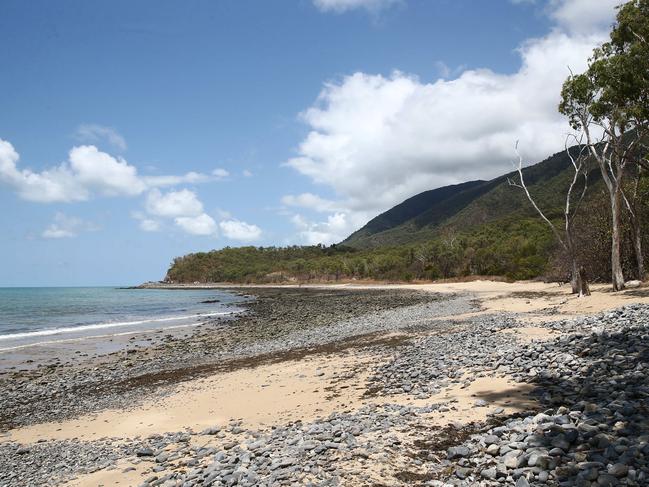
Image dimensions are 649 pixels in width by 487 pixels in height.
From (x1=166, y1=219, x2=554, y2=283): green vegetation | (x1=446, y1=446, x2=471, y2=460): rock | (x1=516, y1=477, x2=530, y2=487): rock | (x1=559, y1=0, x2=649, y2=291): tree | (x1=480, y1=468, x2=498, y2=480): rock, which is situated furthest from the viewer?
(x1=166, y1=219, x2=554, y2=283): green vegetation

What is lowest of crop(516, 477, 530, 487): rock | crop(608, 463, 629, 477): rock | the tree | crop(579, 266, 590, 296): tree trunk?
crop(516, 477, 530, 487): rock

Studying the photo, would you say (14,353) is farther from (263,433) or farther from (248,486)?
(248,486)

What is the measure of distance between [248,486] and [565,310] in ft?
71.8

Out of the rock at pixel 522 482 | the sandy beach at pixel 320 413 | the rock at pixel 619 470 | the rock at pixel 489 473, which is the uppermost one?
the rock at pixel 619 470

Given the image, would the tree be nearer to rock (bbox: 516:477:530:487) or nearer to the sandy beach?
the sandy beach

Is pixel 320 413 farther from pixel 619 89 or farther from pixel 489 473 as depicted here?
pixel 619 89

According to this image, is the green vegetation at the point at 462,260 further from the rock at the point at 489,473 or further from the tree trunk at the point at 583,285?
the rock at the point at 489,473

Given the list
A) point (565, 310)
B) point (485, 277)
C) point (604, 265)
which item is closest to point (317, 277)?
point (485, 277)

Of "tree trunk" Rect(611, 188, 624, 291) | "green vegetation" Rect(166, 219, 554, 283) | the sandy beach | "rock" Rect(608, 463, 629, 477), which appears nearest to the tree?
"tree trunk" Rect(611, 188, 624, 291)

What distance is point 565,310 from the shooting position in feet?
76.3

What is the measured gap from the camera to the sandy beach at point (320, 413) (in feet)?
21.8

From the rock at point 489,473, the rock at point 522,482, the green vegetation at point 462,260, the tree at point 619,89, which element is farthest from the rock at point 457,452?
the green vegetation at point 462,260

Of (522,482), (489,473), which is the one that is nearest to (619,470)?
(522,482)

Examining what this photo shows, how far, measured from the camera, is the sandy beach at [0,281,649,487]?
6.63 meters
